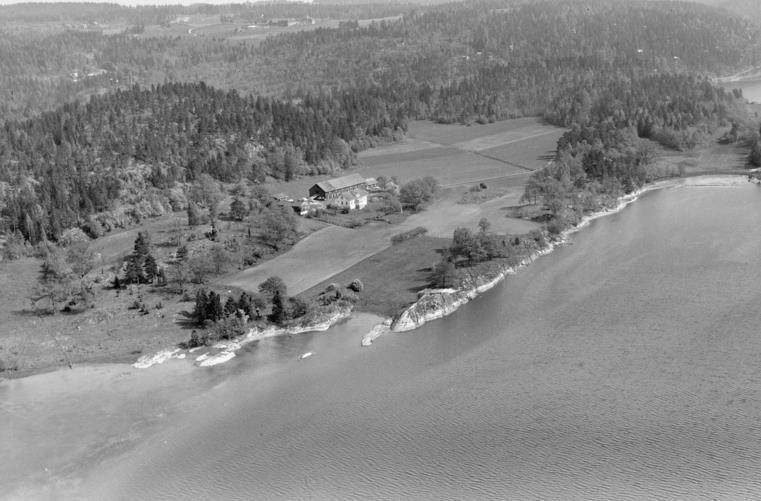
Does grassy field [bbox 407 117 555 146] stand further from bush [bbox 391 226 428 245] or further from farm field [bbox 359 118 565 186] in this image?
bush [bbox 391 226 428 245]

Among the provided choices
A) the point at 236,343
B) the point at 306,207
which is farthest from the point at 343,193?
the point at 236,343

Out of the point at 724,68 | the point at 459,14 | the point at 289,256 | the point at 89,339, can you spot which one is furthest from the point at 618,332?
the point at 459,14

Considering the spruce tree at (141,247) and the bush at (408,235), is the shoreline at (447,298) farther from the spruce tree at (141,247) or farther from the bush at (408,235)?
the spruce tree at (141,247)

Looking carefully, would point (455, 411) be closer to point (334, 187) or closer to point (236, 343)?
point (236, 343)

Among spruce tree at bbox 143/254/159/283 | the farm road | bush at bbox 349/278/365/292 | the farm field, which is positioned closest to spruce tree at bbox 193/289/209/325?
the farm road

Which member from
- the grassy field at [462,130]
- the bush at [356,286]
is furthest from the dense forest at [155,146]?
the bush at [356,286]
